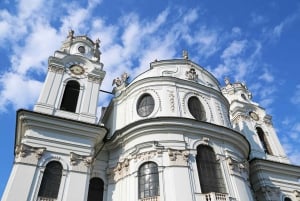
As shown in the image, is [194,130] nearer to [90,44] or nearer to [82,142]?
[82,142]

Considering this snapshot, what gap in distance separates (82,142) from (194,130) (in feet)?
24.0

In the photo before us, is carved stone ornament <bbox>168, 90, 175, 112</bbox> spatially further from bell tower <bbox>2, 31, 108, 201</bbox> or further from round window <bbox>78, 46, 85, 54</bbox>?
round window <bbox>78, 46, 85, 54</bbox>

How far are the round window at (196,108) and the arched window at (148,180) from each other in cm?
554

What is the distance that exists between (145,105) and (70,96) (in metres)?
5.75

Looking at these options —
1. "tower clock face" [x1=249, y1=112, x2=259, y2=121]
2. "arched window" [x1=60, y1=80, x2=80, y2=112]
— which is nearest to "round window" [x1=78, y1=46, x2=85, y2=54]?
"arched window" [x1=60, y1=80, x2=80, y2=112]

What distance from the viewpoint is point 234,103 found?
33125 mm

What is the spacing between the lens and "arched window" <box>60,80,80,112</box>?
890 inches

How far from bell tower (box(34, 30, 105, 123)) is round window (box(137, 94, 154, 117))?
10.6ft

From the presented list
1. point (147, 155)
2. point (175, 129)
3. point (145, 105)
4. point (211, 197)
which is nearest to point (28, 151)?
point (147, 155)

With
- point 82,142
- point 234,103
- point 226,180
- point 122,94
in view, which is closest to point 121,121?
point 122,94

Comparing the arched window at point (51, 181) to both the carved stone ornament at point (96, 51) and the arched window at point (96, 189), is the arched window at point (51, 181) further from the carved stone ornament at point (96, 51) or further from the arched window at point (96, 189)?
the carved stone ornament at point (96, 51)

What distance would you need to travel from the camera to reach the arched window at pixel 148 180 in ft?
57.5

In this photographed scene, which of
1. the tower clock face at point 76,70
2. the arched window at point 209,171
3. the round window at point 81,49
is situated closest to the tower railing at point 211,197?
the arched window at point 209,171

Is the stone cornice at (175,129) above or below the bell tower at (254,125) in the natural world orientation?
below
